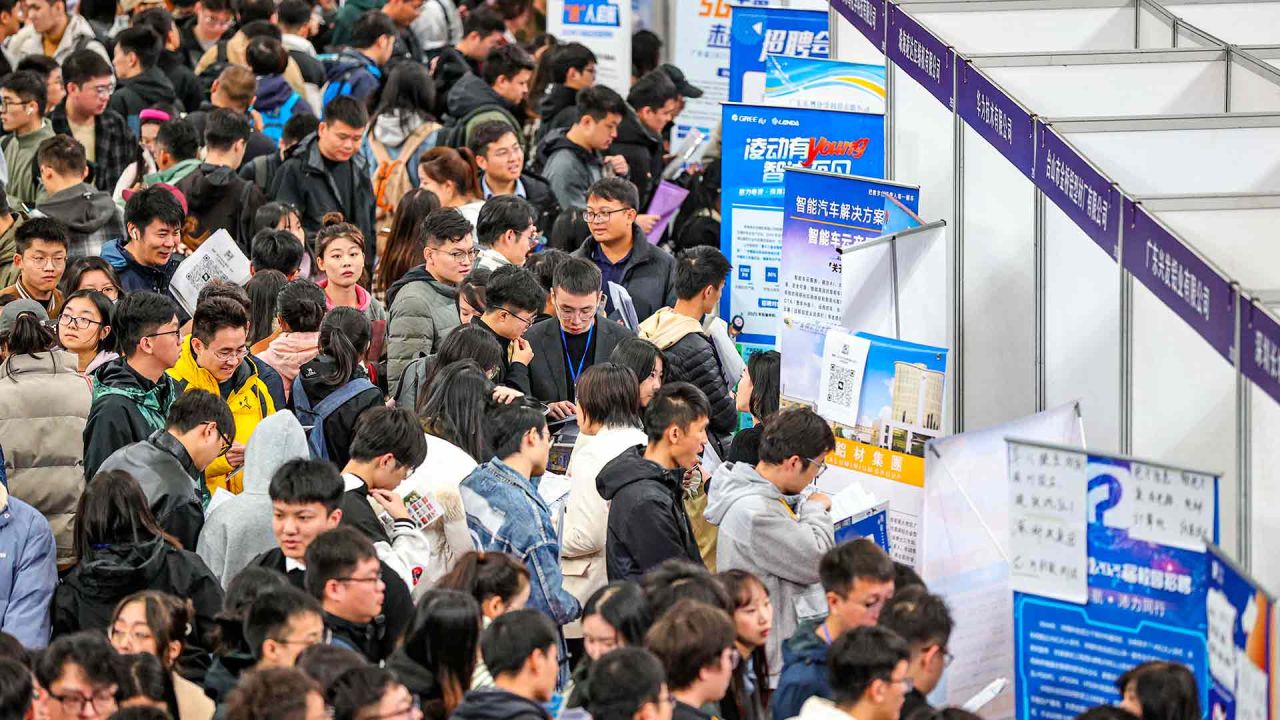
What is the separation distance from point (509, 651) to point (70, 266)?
402 cm

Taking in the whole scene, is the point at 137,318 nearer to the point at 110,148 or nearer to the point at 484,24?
the point at 110,148

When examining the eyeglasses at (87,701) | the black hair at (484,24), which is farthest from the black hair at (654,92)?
the eyeglasses at (87,701)

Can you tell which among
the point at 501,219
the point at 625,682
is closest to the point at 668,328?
the point at 501,219

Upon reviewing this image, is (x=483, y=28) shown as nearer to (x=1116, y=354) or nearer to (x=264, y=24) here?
(x=264, y=24)

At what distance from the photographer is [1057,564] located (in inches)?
190

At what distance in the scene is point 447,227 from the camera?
26.0ft

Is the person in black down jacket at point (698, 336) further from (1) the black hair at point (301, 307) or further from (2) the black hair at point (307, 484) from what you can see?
(2) the black hair at point (307, 484)

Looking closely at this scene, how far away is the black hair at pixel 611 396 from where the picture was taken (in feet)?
21.1

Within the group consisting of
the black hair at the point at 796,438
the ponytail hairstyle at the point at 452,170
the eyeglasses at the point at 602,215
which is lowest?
the black hair at the point at 796,438

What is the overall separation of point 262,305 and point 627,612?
3.13 meters

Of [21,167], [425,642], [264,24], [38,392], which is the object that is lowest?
[425,642]

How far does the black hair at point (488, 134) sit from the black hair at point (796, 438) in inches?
163

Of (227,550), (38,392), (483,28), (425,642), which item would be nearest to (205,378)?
(38,392)

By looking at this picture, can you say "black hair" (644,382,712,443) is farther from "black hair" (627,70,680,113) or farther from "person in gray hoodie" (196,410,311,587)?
"black hair" (627,70,680,113)
